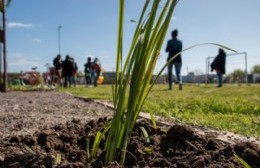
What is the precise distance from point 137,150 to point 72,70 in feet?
65.9

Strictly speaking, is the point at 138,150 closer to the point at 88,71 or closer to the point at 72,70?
the point at 72,70

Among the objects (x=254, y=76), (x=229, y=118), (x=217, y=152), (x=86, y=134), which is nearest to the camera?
(x=217, y=152)

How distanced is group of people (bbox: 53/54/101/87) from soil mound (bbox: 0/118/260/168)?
19200 millimetres

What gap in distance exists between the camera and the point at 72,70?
2189 cm

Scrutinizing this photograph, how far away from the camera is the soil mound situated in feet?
5.76

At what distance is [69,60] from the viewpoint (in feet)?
71.6

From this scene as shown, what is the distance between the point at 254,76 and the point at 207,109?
4307cm

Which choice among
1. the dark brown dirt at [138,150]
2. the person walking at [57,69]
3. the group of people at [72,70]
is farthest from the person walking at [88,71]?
the dark brown dirt at [138,150]

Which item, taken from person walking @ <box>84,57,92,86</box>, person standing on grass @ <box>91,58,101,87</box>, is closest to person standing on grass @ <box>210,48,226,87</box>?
person standing on grass @ <box>91,58,101,87</box>

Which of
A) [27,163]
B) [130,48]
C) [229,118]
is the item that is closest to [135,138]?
[130,48]

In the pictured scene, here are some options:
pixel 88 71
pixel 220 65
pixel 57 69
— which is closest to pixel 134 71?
pixel 220 65

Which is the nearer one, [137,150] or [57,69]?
[137,150]

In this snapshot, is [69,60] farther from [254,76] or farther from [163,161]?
[254,76]

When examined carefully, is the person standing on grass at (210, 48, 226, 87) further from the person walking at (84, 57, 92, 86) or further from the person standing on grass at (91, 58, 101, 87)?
the person walking at (84, 57, 92, 86)
